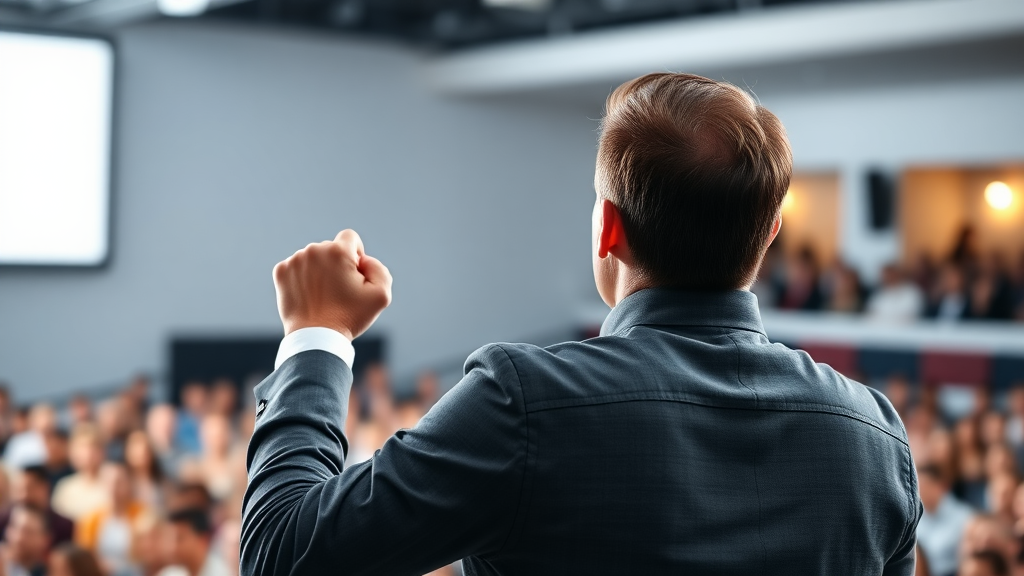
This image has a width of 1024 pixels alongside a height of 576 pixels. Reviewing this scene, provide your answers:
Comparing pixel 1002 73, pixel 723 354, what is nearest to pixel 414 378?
pixel 1002 73

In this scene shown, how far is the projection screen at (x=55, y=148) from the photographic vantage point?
7.11 meters

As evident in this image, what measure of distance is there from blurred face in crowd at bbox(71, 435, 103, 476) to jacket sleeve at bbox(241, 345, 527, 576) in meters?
5.12

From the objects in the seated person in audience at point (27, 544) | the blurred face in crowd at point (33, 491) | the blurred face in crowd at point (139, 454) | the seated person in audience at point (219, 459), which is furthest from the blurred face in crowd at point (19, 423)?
the seated person in audience at point (27, 544)

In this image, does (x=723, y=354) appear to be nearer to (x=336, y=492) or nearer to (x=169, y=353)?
(x=336, y=492)

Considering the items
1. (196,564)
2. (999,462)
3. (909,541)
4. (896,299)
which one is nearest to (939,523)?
(999,462)

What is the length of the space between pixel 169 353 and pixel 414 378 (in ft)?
6.97

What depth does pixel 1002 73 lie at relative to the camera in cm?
755

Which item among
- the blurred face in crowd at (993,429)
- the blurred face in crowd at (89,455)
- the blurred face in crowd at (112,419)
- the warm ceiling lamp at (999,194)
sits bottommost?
the blurred face in crowd at (112,419)

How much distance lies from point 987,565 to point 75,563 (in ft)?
9.91

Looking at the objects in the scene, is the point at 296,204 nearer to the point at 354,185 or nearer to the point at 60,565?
the point at 354,185

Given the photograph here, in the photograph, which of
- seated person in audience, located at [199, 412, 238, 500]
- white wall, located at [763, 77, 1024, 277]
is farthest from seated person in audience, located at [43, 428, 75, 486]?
white wall, located at [763, 77, 1024, 277]

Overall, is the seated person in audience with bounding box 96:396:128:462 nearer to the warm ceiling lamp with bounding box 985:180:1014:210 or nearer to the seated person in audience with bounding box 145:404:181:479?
the seated person in audience with bounding box 145:404:181:479

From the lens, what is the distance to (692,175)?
0.80 meters

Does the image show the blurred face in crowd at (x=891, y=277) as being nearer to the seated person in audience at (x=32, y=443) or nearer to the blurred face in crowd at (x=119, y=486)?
the blurred face in crowd at (x=119, y=486)
